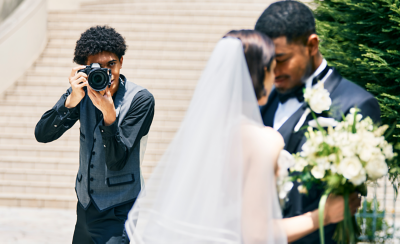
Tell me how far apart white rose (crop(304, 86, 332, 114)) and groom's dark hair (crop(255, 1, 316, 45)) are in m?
0.24

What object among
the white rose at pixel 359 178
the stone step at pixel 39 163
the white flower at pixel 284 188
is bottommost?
the stone step at pixel 39 163

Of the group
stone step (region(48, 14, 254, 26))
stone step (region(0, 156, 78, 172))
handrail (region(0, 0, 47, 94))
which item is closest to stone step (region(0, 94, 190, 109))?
handrail (region(0, 0, 47, 94))

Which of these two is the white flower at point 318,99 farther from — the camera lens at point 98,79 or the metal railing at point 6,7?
the metal railing at point 6,7

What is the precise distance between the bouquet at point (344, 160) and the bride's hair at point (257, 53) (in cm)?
23

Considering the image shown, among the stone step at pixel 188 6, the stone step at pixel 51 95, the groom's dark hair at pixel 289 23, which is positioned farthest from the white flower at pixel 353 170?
the stone step at pixel 188 6

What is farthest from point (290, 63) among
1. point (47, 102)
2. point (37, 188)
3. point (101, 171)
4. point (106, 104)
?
point (47, 102)

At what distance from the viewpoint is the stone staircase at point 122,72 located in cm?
679

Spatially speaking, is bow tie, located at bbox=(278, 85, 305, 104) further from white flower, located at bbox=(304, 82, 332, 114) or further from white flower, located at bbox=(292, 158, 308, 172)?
white flower, located at bbox=(292, 158, 308, 172)

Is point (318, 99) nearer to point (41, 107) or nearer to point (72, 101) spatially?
point (72, 101)

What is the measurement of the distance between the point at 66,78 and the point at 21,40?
59.1 inches

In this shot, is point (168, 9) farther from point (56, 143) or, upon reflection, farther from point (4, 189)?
point (4, 189)

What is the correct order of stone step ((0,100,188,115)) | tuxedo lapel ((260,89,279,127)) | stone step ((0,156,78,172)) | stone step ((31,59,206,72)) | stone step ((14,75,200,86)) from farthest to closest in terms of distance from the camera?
stone step ((31,59,206,72))
stone step ((14,75,200,86))
stone step ((0,100,188,115))
stone step ((0,156,78,172))
tuxedo lapel ((260,89,279,127))

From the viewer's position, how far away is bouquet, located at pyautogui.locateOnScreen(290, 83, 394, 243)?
1510mm

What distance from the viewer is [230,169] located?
1549 mm
